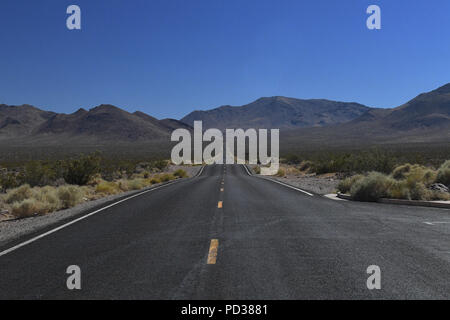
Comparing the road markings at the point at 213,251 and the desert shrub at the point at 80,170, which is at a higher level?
the desert shrub at the point at 80,170

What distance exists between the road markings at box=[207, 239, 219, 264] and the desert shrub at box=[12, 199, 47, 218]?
896cm

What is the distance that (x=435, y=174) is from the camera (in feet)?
60.3

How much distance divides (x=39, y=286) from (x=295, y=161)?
60098mm

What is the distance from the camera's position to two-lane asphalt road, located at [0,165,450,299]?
17.1 feet

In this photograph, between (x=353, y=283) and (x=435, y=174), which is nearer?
(x=353, y=283)

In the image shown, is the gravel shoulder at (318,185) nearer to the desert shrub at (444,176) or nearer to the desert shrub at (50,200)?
the desert shrub at (444,176)

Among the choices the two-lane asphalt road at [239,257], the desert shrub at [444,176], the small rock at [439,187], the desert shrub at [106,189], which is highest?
the desert shrub at [444,176]

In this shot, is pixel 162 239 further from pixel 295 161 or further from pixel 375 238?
pixel 295 161

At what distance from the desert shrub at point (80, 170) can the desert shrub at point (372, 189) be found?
1874 cm

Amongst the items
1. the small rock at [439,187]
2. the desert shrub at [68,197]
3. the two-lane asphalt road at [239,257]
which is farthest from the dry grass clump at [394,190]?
the desert shrub at [68,197]

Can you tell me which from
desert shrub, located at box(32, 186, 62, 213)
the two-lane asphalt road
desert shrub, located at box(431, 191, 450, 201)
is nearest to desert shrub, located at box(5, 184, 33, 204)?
desert shrub, located at box(32, 186, 62, 213)

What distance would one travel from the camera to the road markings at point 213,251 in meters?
6.59

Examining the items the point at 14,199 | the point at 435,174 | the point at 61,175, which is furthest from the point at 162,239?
the point at 61,175

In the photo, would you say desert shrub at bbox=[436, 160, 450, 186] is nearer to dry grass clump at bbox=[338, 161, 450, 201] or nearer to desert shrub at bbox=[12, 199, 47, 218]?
dry grass clump at bbox=[338, 161, 450, 201]
